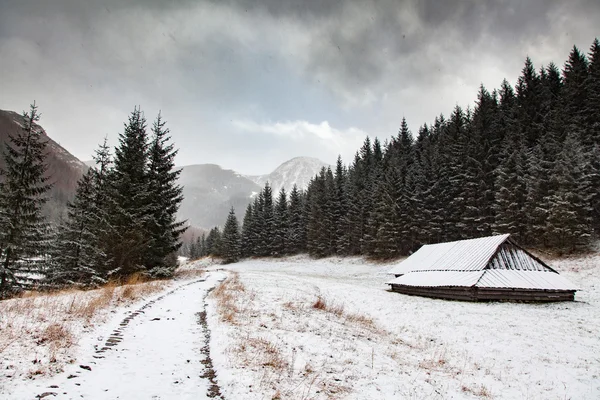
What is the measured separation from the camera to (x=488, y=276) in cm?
2291

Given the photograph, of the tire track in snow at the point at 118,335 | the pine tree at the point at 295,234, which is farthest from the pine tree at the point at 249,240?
the tire track in snow at the point at 118,335

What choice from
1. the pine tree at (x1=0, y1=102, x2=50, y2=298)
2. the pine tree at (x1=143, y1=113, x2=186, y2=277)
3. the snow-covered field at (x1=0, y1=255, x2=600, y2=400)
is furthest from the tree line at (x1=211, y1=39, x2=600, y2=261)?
the pine tree at (x1=0, y1=102, x2=50, y2=298)

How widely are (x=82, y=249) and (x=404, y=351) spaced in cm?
2509

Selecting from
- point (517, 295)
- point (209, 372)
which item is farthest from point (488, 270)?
point (209, 372)

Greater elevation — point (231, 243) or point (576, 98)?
point (576, 98)

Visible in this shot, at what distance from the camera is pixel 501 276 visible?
23.2m

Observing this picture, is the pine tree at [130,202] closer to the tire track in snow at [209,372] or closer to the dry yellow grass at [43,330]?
the dry yellow grass at [43,330]

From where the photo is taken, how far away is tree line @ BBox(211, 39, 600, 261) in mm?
35719

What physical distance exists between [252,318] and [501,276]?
1977 centimetres

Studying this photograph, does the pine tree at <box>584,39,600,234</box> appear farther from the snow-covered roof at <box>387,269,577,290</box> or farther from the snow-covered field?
the snow-covered field

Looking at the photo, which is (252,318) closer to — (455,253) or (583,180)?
(455,253)

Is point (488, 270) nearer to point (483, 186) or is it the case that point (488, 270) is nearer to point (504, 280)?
point (504, 280)

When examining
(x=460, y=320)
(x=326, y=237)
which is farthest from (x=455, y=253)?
(x=326, y=237)

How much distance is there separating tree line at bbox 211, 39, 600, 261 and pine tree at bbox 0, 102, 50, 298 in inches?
1739
